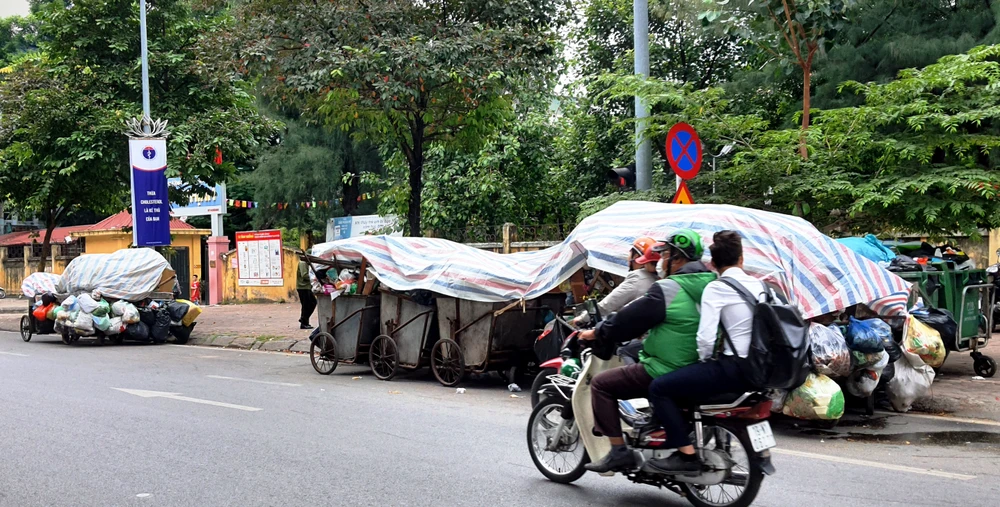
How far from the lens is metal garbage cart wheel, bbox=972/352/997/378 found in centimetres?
1047

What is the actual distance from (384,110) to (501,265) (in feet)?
14.3

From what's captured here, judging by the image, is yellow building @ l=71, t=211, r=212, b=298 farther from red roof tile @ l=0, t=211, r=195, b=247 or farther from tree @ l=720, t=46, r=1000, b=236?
tree @ l=720, t=46, r=1000, b=236

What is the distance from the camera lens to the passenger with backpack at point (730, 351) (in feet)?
15.6

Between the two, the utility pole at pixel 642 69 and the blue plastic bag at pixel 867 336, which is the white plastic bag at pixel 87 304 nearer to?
the utility pole at pixel 642 69

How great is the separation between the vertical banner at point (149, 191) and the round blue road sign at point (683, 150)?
11922 millimetres

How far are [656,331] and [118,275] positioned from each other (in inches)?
539

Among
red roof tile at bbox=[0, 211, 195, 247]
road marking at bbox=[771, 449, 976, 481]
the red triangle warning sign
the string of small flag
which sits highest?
the string of small flag

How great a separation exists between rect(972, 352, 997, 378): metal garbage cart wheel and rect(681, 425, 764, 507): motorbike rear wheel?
6.80m

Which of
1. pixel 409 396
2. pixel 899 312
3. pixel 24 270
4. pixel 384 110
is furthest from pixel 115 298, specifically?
pixel 24 270

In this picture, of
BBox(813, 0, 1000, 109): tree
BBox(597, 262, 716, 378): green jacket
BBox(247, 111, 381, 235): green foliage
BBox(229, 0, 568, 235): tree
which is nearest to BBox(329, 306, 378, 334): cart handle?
BBox(229, 0, 568, 235): tree

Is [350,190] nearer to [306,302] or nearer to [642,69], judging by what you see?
[306,302]

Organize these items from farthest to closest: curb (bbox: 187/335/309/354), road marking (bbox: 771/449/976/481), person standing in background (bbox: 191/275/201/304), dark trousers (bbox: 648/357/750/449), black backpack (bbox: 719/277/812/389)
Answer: person standing in background (bbox: 191/275/201/304), curb (bbox: 187/335/309/354), road marking (bbox: 771/449/976/481), dark trousers (bbox: 648/357/750/449), black backpack (bbox: 719/277/812/389)

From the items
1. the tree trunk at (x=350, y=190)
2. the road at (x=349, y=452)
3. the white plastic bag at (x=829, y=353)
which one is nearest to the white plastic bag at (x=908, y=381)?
the road at (x=349, y=452)

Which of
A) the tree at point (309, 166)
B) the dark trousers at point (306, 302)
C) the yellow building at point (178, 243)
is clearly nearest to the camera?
the dark trousers at point (306, 302)
